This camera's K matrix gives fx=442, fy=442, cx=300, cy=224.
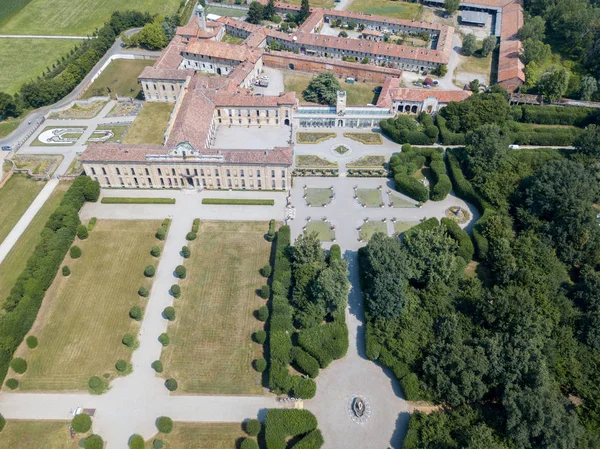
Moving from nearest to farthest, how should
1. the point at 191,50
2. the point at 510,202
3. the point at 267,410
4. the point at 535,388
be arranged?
the point at 535,388 < the point at 267,410 < the point at 510,202 < the point at 191,50

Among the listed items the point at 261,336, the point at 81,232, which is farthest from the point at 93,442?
the point at 81,232

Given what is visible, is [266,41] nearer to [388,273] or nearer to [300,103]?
[300,103]

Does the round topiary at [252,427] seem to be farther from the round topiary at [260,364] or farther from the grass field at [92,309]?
the grass field at [92,309]

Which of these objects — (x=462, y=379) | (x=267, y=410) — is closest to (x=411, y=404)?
(x=462, y=379)

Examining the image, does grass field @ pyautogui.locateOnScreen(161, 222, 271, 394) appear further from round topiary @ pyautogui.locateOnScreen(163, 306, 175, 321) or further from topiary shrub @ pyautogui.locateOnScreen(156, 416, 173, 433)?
topiary shrub @ pyautogui.locateOnScreen(156, 416, 173, 433)

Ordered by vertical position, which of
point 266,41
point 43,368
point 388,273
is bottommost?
point 43,368

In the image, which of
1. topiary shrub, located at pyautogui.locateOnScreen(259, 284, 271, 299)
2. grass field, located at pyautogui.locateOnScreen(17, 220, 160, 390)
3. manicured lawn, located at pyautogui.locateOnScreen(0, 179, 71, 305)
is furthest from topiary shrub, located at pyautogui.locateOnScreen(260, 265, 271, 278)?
manicured lawn, located at pyautogui.locateOnScreen(0, 179, 71, 305)

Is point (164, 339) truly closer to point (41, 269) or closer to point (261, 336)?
point (261, 336)
